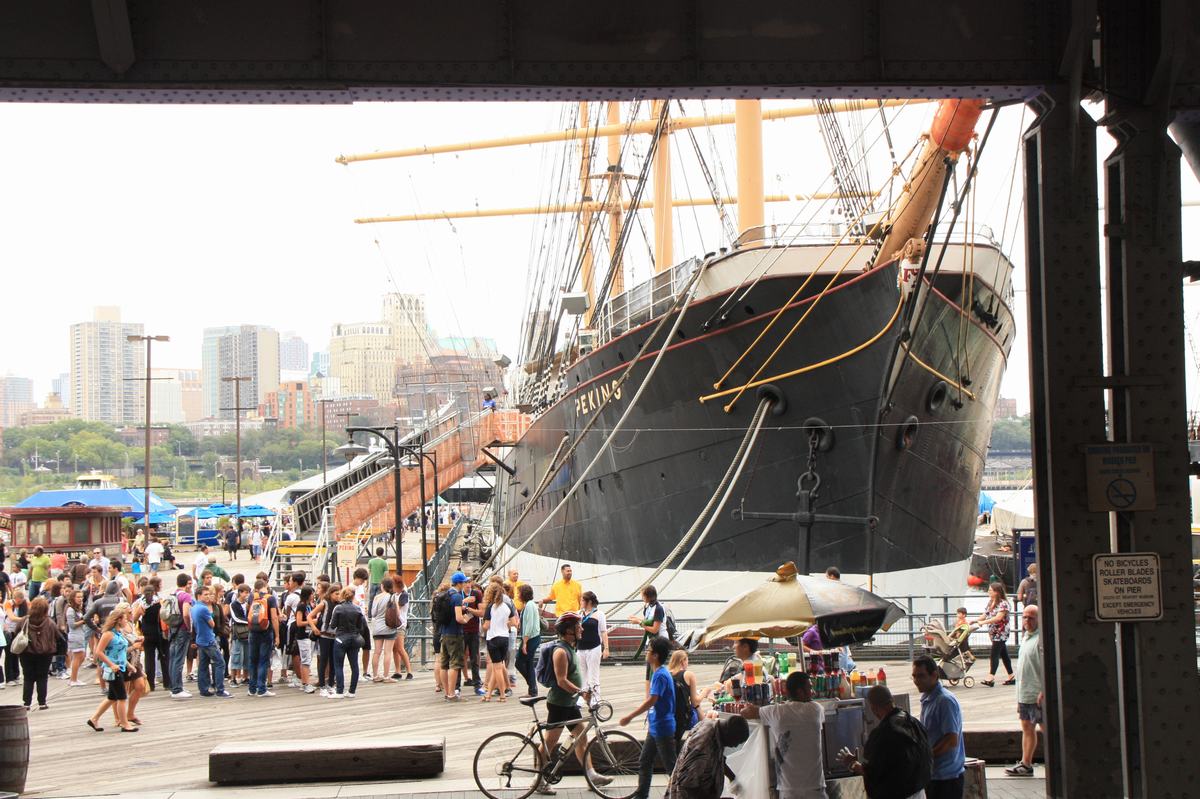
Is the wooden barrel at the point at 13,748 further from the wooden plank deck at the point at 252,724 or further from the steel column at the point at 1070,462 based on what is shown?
the steel column at the point at 1070,462

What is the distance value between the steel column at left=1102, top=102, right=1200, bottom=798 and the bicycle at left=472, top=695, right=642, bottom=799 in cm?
374

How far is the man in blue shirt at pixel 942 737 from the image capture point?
24.9 feet

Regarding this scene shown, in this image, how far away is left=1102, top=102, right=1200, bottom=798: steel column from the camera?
7492mm

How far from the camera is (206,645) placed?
15.2 metres

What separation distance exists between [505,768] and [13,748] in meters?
4.09

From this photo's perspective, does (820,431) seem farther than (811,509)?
Yes

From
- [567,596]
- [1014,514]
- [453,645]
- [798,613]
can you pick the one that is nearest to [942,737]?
[798,613]

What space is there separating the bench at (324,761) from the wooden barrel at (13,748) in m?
1.52

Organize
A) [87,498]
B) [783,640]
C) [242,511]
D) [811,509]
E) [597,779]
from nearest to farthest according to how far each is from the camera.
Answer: [597,779], [783,640], [811,509], [87,498], [242,511]

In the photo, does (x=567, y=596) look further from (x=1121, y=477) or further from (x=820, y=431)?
(x=1121, y=477)

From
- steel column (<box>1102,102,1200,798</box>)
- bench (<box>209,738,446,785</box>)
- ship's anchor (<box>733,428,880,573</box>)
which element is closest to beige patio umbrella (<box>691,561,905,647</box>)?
steel column (<box>1102,102,1200,798</box>)

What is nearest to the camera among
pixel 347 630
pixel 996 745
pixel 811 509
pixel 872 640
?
pixel 996 745

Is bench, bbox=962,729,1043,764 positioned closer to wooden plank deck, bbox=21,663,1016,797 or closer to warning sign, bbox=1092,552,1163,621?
wooden plank deck, bbox=21,663,1016,797

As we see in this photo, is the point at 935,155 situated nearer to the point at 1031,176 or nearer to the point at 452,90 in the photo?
the point at 1031,176
